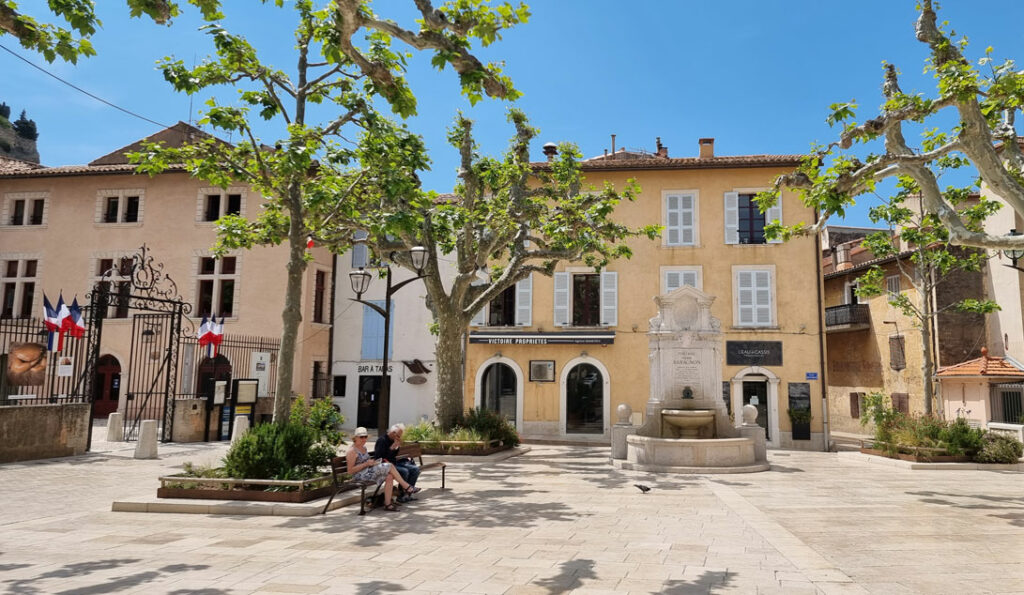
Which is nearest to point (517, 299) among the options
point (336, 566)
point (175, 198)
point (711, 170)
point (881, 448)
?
point (711, 170)

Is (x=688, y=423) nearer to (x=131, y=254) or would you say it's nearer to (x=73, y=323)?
(x=73, y=323)

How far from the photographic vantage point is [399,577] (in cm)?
532

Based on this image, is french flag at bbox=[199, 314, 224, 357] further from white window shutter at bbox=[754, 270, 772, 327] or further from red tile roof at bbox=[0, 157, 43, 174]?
white window shutter at bbox=[754, 270, 772, 327]

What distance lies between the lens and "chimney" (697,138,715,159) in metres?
25.1

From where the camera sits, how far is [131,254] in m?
25.8

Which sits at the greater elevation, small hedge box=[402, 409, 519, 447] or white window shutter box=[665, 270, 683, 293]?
white window shutter box=[665, 270, 683, 293]

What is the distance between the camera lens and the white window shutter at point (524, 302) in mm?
23703

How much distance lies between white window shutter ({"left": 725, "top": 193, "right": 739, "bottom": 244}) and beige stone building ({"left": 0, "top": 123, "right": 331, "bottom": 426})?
1495 centimetres

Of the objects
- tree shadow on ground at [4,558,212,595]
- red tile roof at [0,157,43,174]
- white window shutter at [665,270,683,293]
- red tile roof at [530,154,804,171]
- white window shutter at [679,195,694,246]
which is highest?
red tile roof at [0,157,43,174]

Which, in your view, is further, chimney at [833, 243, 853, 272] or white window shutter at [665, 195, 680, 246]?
chimney at [833, 243, 853, 272]

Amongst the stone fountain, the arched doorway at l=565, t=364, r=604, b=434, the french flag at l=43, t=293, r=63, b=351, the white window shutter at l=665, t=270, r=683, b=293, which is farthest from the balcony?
the french flag at l=43, t=293, r=63, b=351

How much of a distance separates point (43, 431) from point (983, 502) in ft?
54.4

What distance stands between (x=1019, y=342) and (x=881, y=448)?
10783 millimetres

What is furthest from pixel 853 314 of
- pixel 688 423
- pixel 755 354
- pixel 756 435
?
pixel 688 423
